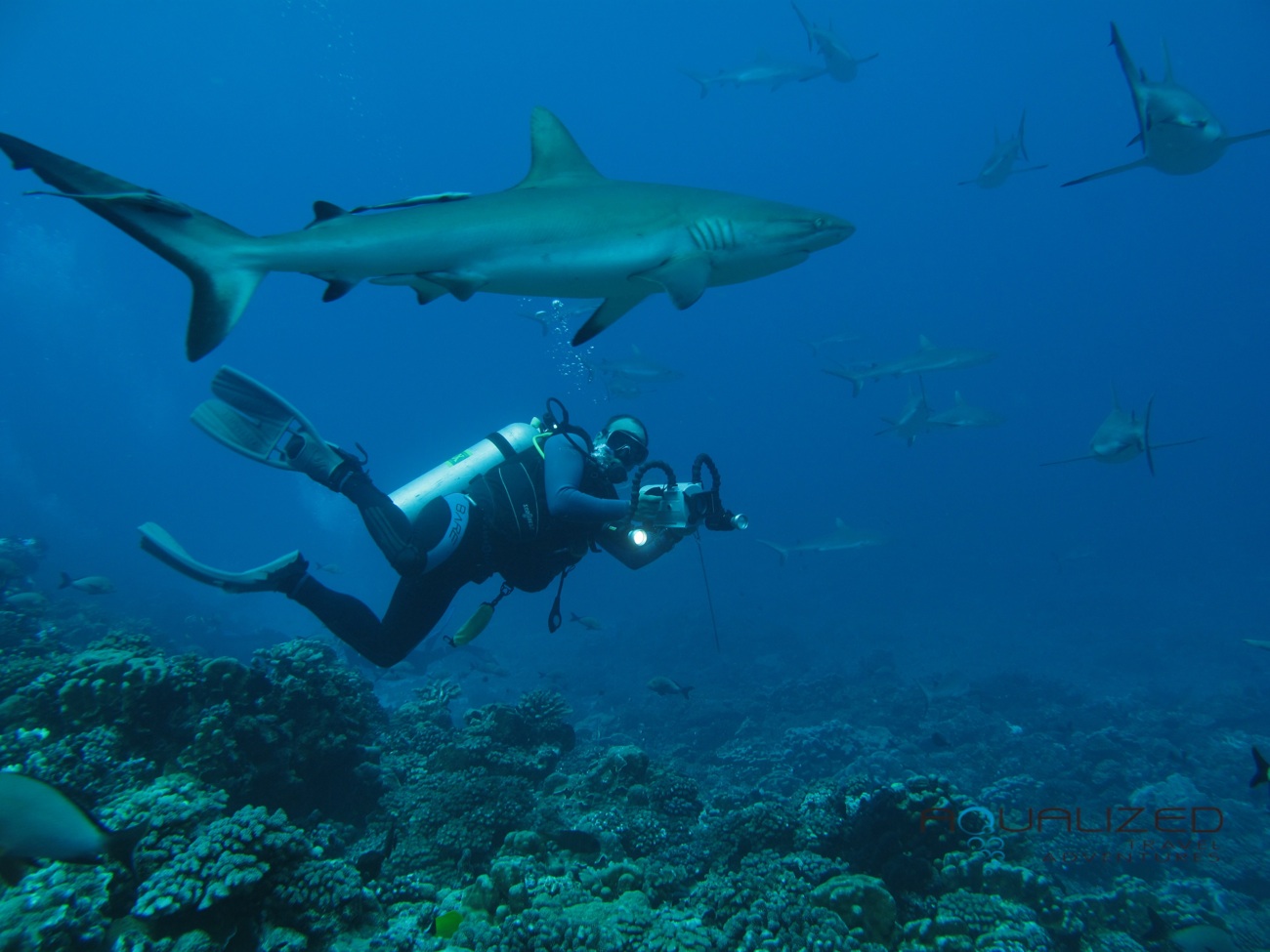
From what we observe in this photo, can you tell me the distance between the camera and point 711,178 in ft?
444

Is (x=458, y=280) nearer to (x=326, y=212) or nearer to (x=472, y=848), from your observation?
(x=326, y=212)

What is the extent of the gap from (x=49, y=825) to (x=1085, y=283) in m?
190

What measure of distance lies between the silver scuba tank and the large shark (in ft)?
7.51

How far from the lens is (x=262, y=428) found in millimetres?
4875

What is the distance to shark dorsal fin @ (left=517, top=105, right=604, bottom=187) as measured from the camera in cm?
351

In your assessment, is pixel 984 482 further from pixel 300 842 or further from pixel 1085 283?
pixel 300 842

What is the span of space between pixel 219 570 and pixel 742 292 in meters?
133

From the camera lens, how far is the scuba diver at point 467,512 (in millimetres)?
4562

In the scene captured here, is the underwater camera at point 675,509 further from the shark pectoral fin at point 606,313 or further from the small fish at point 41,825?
the small fish at point 41,825

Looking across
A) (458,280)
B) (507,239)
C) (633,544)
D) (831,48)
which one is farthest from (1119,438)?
(831,48)

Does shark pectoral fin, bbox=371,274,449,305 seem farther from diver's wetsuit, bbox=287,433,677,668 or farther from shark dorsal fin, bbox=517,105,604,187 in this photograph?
diver's wetsuit, bbox=287,433,677,668

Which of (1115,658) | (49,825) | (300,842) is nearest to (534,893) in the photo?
(300,842)

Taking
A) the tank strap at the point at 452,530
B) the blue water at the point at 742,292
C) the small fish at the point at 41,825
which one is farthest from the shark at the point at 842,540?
the blue water at the point at 742,292

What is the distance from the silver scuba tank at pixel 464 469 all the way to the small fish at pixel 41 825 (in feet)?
8.96
